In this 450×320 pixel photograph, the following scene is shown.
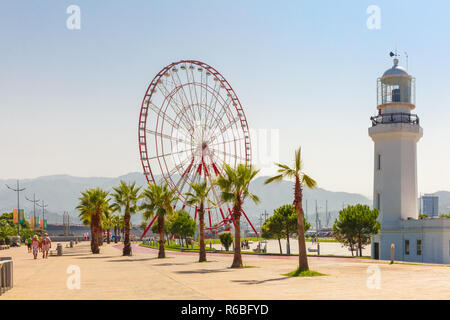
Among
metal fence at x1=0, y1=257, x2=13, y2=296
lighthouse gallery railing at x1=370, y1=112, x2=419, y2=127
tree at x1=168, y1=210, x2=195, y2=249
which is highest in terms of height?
lighthouse gallery railing at x1=370, y1=112, x2=419, y2=127

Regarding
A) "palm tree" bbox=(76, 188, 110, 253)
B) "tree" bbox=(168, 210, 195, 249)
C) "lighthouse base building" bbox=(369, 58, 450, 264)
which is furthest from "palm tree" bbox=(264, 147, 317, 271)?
"tree" bbox=(168, 210, 195, 249)

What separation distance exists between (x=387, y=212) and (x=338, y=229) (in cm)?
697

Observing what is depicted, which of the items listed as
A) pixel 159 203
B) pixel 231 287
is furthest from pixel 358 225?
pixel 231 287

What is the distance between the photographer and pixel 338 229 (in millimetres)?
54531

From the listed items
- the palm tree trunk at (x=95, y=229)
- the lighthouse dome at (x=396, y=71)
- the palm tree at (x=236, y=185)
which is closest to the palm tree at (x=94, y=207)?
the palm tree trunk at (x=95, y=229)

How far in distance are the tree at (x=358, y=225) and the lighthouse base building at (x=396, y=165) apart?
1.12m

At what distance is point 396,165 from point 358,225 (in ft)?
23.6

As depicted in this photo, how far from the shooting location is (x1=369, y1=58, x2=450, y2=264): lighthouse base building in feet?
156

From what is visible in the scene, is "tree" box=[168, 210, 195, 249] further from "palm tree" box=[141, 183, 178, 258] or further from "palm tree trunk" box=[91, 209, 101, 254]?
"palm tree" box=[141, 183, 178, 258]

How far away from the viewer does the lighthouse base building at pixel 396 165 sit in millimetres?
47406

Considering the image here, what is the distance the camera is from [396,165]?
48500mm

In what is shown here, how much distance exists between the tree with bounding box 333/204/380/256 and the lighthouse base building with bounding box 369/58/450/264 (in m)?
1.12
